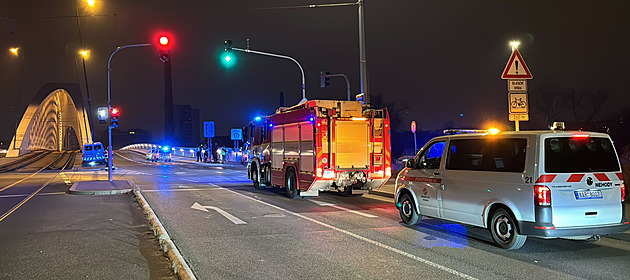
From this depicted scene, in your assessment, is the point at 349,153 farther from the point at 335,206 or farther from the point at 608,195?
the point at 608,195

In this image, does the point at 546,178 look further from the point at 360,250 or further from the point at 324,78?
the point at 324,78

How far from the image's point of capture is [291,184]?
613 inches

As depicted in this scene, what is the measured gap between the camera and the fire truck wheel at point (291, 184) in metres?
15.3

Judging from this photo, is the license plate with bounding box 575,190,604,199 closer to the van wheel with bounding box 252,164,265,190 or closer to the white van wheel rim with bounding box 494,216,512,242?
the white van wheel rim with bounding box 494,216,512,242

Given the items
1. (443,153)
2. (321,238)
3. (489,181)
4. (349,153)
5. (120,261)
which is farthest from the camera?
(349,153)

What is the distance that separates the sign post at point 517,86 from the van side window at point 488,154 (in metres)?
2.41

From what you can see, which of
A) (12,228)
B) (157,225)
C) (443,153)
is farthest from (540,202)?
(12,228)

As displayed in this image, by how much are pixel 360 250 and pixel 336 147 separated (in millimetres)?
6965

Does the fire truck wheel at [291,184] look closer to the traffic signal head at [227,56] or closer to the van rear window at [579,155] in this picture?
the traffic signal head at [227,56]

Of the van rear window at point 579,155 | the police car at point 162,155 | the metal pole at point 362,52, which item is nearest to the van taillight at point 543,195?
the van rear window at point 579,155

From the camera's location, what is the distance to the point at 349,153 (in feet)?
47.1

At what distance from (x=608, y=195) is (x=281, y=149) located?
10.9 meters

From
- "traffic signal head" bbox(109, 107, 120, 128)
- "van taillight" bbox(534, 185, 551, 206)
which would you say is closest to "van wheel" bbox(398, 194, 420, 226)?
"van taillight" bbox(534, 185, 551, 206)

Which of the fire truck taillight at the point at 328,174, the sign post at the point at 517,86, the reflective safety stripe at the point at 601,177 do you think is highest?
the sign post at the point at 517,86
